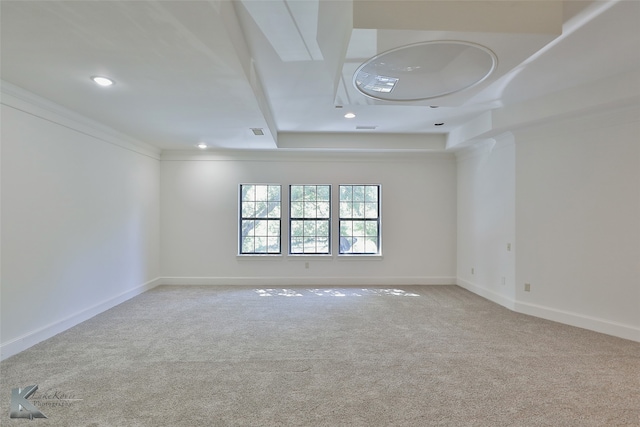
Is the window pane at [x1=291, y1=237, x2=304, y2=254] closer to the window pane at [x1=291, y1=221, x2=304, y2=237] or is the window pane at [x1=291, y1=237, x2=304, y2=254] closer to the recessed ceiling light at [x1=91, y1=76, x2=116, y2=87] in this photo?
the window pane at [x1=291, y1=221, x2=304, y2=237]

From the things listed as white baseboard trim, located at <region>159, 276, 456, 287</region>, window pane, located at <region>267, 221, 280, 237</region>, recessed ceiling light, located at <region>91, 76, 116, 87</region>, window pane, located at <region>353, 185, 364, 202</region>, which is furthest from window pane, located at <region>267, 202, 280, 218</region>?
recessed ceiling light, located at <region>91, 76, 116, 87</region>

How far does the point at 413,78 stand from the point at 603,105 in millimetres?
A: 2394

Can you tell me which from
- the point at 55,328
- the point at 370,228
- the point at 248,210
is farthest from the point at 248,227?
the point at 55,328

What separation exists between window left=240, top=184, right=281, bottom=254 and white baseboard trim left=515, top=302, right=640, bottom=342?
4.24 meters

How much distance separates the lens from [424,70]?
8.11 feet

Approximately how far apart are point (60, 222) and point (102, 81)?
1.85m

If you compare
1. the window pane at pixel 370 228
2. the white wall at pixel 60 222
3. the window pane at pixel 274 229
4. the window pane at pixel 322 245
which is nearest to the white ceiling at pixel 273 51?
the white wall at pixel 60 222

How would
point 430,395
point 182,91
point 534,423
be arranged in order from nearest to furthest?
1. point 534,423
2. point 430,395
3. point 182,91

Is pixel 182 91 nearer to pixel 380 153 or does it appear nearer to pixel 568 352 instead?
pixel 380 153

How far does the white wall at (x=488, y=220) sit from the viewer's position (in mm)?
4539

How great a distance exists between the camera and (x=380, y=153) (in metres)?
6.03

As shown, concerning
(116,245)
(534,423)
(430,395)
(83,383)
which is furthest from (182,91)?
(534,423)

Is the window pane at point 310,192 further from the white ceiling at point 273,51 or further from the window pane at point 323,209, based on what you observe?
the white ceiling at point 273,51

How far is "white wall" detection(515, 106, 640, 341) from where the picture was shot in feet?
11.2
